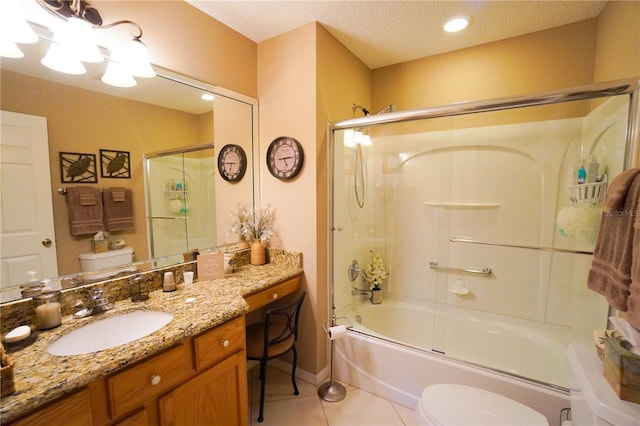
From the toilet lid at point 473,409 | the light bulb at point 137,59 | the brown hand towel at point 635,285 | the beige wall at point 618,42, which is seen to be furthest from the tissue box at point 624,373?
the light bulb at point 137,59

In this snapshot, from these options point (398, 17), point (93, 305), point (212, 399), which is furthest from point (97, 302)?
point (398, 17)

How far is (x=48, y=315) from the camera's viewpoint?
1144 millimetres

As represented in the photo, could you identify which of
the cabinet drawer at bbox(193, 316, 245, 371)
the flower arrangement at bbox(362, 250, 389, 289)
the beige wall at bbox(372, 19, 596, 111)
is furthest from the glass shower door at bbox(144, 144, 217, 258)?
the beige wall at bbox(372, 19, 596, 111)

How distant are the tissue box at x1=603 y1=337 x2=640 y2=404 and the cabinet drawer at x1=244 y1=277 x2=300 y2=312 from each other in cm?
154

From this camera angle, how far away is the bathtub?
159 cm

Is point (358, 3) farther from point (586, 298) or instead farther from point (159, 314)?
point (586, 298)

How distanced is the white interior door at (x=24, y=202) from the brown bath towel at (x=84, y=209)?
0.26ft

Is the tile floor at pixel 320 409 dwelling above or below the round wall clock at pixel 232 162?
below

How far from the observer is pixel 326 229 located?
2.18 metres

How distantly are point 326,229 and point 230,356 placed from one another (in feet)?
3.67

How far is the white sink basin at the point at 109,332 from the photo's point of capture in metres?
1.13

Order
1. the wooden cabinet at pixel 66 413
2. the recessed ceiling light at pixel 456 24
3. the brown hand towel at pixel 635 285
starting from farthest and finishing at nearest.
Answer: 1. the recessed ceiling light at pixel 456 24
2. the brown hand towel at pixel 635 285
3. the wooden cabinet at pixel 66 413

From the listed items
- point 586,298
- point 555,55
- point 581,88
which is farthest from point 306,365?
point 555,55

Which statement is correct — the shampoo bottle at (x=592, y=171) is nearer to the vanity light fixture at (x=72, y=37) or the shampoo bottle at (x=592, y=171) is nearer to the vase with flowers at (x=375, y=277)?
the vase with flowers at (x=375, y=277)
